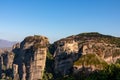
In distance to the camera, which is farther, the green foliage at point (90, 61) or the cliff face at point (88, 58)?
the cliff face at point (88, 58)

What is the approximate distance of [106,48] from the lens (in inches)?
7835

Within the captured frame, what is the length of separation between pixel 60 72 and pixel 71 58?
13480mm

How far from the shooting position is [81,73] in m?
147

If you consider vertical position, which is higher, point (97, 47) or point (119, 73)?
point (97, 47)

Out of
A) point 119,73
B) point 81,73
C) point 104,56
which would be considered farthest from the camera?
point 104,56

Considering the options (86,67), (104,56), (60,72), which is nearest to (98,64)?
(86,67)

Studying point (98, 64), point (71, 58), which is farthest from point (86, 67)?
point (71, 58)

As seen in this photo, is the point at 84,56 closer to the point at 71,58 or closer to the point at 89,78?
the point at 71,58

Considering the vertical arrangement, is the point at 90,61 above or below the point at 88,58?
below

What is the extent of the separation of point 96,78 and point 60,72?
262 ft

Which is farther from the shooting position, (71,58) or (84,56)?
(71,58)

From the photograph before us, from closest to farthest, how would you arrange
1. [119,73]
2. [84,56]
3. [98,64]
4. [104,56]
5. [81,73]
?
[119,73] < [81,73] < [98,64] < [84,56] < [104,56]

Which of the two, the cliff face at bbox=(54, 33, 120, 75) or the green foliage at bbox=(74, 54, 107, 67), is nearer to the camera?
the green foliage at bbox=(74, 54, 107, 67)

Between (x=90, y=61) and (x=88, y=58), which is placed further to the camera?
(x=88, y=58)
